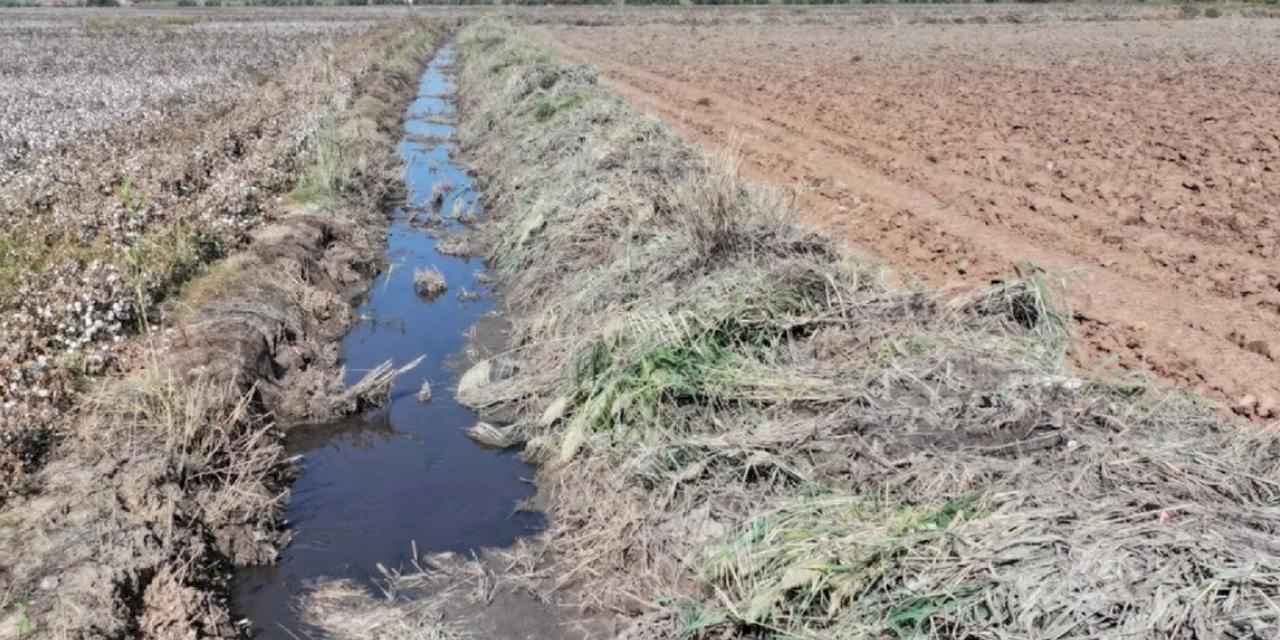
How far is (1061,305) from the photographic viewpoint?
6.60m

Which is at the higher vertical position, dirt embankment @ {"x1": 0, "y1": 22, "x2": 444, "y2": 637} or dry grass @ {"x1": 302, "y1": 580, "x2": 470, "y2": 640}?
dirt embankment @ {"x1": 0, "y1": 22, "x2": 444, "y2": 637}

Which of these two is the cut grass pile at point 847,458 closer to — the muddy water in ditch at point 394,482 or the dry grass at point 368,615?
the muddy water in ditch at point 394,482

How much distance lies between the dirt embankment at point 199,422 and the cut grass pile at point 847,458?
1496 mm

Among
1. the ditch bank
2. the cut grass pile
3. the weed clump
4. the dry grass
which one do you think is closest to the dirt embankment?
the dry grass

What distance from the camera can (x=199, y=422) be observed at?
5.11 m

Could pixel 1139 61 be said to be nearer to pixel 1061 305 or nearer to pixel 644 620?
pixel 1061 305

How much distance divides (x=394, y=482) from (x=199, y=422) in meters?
1.19

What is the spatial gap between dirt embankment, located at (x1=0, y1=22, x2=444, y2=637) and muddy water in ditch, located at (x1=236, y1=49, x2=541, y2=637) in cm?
18

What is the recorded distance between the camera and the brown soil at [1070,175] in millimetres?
7008

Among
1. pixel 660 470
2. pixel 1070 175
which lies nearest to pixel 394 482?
pixel 660 470

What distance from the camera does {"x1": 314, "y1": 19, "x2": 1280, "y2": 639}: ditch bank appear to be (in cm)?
335

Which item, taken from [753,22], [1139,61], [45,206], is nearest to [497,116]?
[45,206]

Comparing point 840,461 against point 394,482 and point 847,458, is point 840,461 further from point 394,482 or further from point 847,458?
point 394,482

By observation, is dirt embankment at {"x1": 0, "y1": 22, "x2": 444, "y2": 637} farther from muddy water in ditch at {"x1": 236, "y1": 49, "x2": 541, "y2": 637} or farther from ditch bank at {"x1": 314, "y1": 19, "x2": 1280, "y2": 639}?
ditch bank at {"x1": 314, "y1": 19, "x2": 1280, "y2": 639}
